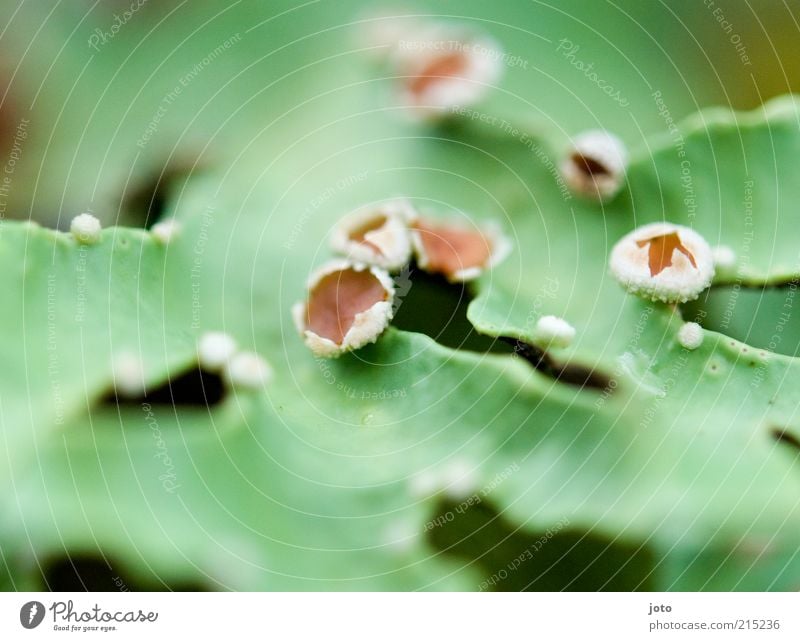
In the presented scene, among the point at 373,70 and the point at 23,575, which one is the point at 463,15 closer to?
the point at 373,70

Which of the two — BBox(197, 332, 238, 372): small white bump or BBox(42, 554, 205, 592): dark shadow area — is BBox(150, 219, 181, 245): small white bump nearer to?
BBox(197, 332, 238, 372): small white bump

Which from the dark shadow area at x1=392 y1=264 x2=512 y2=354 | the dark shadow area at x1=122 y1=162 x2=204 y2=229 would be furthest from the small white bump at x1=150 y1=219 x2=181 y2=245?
the dark shadow area at x1=392 y1=264 x2=512 y2=354

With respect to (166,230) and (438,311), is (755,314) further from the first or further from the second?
(166,230)

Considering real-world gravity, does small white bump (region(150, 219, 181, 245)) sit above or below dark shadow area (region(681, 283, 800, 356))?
above

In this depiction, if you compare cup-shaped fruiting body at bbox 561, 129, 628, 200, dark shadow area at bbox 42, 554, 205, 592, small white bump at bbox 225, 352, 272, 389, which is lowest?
dark shadow area at bbox 42, 554, 205, 592

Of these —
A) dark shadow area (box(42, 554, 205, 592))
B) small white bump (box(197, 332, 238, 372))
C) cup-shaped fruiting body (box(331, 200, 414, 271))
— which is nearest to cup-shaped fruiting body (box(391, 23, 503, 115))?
cup-shaped fruiting body (box(331, 200, 414, 271))

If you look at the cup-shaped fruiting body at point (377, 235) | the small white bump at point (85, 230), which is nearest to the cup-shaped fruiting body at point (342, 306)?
the cup-shaped fruiting body at point (377, 235)

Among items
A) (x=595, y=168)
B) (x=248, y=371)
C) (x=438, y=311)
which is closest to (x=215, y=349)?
(x=248, y=371)
